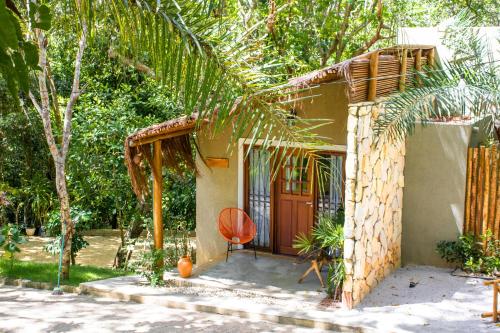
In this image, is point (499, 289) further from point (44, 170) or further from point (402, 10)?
point (44, 170)

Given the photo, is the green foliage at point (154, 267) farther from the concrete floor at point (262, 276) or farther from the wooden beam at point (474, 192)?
the wooden beam at point (474, 192)

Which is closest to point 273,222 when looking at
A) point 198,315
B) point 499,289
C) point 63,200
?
point 198,315

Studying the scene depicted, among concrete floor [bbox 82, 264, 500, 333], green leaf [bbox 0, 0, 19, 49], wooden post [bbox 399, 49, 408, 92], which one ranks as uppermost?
wooden post [bbox 399, 49, 408, 92]

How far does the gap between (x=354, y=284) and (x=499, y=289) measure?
1865mm

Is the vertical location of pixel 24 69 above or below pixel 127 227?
above

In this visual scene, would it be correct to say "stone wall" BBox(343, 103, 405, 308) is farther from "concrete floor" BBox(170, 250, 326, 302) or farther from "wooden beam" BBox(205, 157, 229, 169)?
"wooden beam" BBox(205, 157, 229, 169)

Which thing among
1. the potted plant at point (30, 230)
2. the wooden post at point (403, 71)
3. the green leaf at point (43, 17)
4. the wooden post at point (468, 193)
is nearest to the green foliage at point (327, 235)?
the wooden post at point (468, 193)

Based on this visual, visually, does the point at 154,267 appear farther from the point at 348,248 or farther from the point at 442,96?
the point at 442,96

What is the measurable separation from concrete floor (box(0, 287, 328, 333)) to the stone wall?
116 centimetres

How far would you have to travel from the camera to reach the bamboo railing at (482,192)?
10.4 m

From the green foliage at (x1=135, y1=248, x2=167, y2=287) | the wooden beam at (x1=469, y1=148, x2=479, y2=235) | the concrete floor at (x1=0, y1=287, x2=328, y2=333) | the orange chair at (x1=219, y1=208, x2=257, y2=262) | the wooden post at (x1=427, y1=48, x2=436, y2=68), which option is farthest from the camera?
the orange chair at (x1=219, y1=208, x2=257, y2=262)

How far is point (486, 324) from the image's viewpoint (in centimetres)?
841

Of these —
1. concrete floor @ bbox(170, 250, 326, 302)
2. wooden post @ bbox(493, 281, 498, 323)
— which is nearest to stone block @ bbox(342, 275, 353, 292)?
concrete floor @ bbox(170, 250, 326, 302)

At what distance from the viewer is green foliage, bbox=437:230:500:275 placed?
10.3 m
